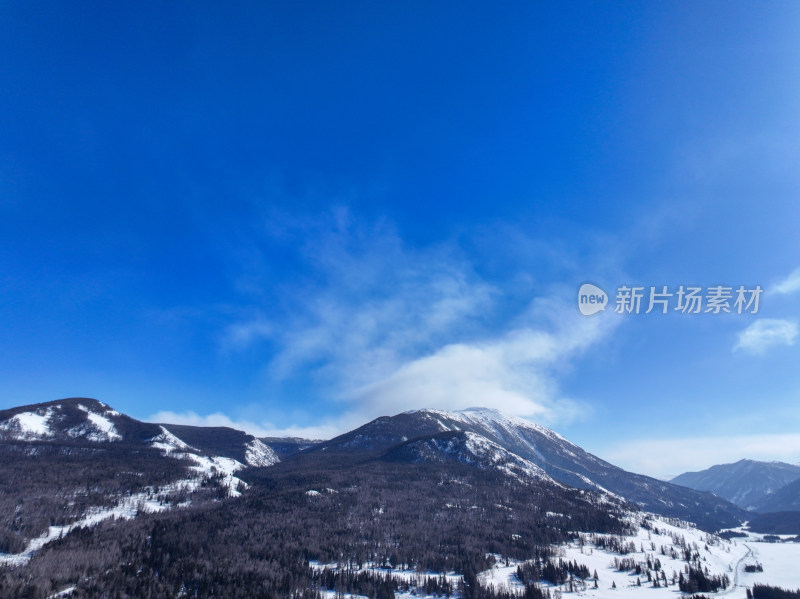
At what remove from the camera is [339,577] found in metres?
111

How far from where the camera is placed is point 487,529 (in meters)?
180

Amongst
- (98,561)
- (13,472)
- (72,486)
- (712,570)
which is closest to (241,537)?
(98,561)

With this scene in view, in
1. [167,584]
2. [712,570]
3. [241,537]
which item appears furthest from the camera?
[712,570]

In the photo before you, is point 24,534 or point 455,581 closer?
point 455,581

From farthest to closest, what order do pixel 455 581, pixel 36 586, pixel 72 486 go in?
pixel 72 486, pixel 455 581, pixel 36 586

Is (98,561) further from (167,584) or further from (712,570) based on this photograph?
(712,570)

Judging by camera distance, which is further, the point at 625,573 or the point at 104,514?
the point at 104,514

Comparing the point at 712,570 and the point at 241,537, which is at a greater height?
the point at 241,537

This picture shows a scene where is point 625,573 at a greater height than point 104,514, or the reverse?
point 104,514

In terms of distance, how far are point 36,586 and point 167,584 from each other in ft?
84.8

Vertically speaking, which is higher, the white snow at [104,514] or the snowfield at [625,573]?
the white snow at [104,514]

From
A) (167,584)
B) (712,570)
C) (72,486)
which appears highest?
(72,486)

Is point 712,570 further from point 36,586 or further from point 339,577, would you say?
point 36,586

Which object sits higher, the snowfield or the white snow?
the white snow
